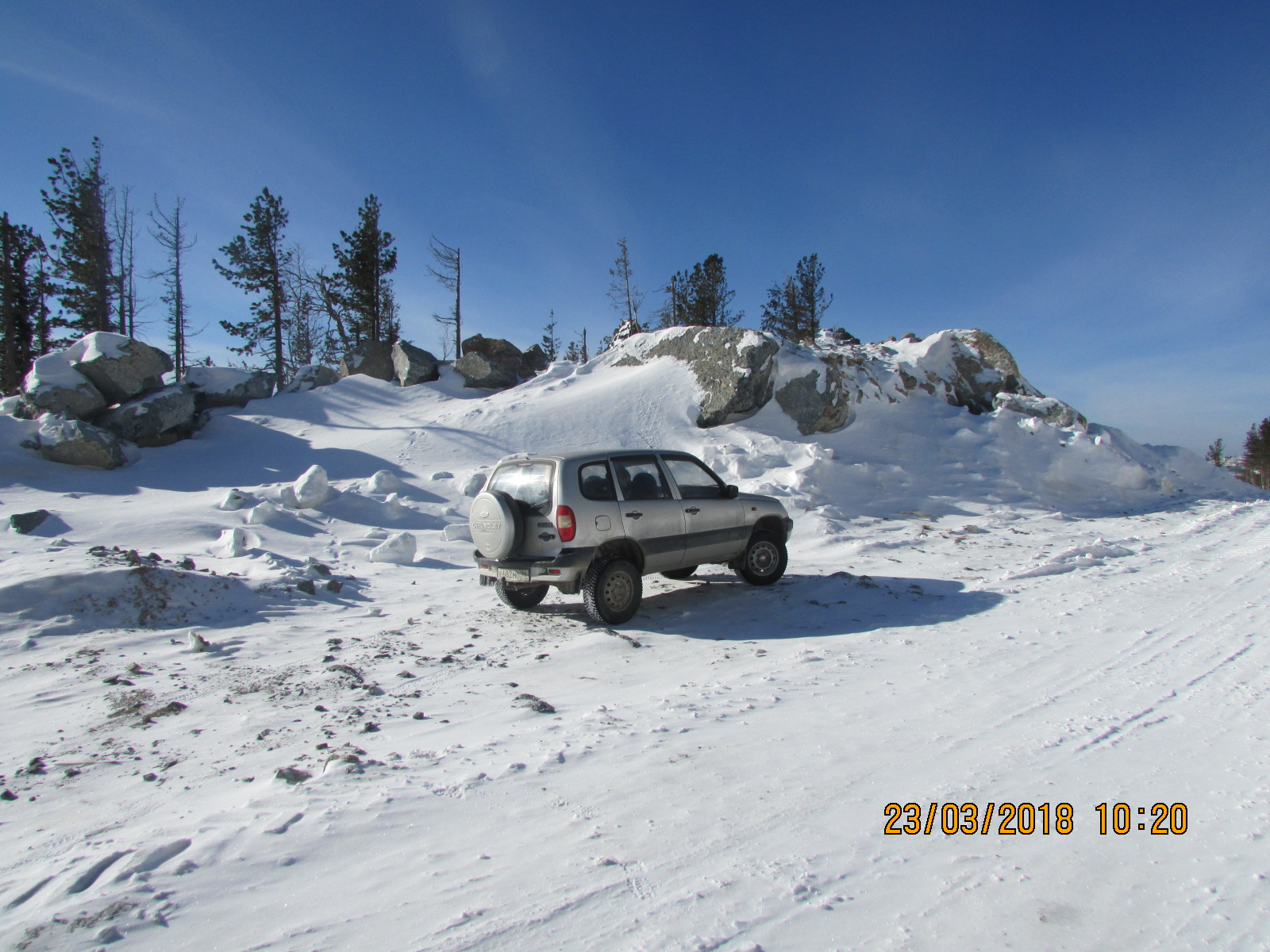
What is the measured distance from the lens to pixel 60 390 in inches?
593

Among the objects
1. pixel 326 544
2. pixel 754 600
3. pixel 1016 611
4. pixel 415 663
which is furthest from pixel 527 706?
pixel 326 544

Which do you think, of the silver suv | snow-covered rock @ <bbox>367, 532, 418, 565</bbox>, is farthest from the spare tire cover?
snow-covered rock @ <bbox>367, 532, 418, 565</bbox>

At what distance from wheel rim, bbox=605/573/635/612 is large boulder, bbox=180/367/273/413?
1629 centimetres

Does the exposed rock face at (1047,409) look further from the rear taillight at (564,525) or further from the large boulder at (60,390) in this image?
the large boulder at (60,390)

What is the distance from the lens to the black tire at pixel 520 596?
281 inches

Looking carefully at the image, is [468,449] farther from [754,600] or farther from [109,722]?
[109,722]

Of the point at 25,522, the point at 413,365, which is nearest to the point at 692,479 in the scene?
the point at 25,522

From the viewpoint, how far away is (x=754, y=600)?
7328 millimetres

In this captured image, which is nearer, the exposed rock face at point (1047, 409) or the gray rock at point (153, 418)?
the gray rock at point (153, 418)

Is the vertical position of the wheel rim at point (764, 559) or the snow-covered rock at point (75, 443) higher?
the snow-covered rock at point (75, 443)

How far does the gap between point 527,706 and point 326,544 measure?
652 cm

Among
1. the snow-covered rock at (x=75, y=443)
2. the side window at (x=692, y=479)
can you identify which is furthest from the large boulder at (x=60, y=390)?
the side window at (x=692, y=479)

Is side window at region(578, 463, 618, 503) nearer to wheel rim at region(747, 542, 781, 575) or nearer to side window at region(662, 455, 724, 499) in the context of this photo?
side window at region(662, 455, 724, 499)

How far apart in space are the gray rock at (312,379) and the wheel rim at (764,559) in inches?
734
